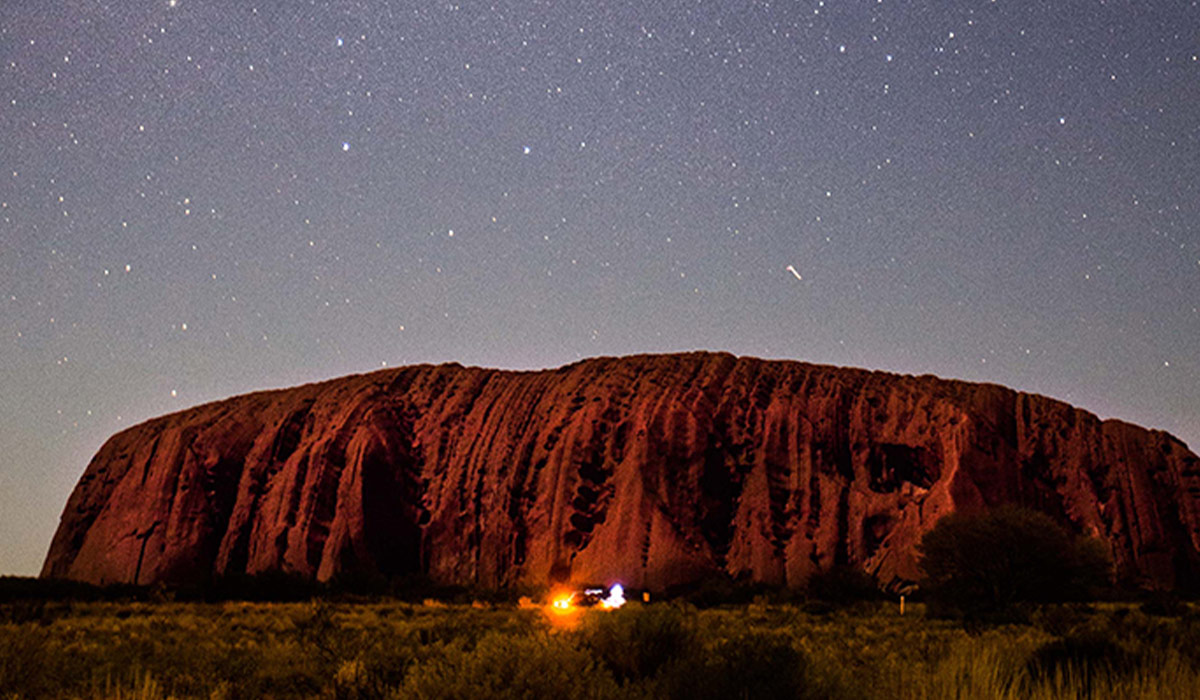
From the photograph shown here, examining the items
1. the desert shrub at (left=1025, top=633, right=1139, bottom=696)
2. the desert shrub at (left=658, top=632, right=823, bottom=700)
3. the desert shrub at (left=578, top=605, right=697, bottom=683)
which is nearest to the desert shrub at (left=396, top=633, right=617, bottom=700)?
the desert shrub at (left=658, top=632, right=823, bottom=700)

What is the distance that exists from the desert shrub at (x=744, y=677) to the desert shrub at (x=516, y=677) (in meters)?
0.56

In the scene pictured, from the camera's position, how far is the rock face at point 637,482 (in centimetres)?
5734

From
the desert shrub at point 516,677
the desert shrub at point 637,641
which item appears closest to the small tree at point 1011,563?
the desert shrub at point 637,641

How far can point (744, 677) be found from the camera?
21.8ft

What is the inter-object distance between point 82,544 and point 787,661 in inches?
3017

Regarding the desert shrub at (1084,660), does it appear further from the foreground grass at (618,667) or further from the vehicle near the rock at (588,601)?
the vehicle near the rock at (588,601)

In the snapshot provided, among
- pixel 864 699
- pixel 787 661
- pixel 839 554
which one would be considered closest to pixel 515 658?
pixel 787 661

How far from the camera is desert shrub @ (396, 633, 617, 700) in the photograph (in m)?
7.12

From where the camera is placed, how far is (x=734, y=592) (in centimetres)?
4659

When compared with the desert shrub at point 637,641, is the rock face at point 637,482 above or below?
above

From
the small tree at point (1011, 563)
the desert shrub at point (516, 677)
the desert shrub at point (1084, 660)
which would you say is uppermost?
the small tree at point (1011, 563)

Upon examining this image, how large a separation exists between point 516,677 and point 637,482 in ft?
171

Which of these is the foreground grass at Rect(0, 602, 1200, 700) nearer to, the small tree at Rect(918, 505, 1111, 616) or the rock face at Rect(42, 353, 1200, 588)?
the small tree at Rect(918, 505, 1111, 616)

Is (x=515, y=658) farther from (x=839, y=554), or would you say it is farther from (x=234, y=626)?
(x=839, y=554)
